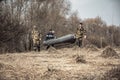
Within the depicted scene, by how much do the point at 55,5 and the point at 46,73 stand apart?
1158 inches

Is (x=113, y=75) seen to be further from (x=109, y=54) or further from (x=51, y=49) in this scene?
(x=51, y=49)

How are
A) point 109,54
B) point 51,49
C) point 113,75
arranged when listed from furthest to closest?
point 51,49
point 109,54
point 113,75

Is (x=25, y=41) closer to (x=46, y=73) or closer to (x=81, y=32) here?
(x=81, y=32)

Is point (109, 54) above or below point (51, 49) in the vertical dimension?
above

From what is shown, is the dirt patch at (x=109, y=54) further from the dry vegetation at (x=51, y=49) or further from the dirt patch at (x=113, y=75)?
the dirt patch at (x=113, y=75)

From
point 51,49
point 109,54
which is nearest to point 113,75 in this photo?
point 109,54

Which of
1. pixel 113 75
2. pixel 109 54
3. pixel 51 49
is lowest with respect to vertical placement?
pixel 51 49

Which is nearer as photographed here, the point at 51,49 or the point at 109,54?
the point at 109,54

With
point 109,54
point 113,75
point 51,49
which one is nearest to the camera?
point 113,75

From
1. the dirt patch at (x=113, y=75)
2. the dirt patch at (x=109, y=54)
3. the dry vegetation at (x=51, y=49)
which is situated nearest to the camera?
the dirt patch at (x=113, y=75)

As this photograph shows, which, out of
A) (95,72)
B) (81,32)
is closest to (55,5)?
(81,32)

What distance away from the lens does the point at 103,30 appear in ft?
134

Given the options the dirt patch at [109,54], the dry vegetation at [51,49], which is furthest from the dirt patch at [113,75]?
the dirt patch at [109,54]

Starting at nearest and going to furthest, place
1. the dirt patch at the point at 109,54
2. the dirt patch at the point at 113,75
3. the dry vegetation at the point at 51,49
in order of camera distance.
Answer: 1. the dirt patch at the point at 113,75
2. the dry vegetation at the point at 51,49
3. the dirt patch at the point at 109,54
